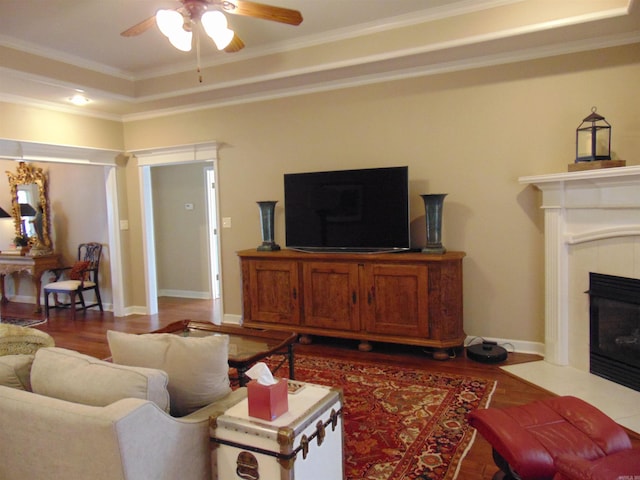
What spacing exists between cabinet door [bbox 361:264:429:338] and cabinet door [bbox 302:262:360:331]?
11cm

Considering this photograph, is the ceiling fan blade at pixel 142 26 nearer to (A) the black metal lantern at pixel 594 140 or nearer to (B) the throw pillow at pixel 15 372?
(B) the throw pillow at pixel 15 372

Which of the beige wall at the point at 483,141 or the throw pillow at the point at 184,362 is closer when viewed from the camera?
the throw pillow at the point at 184,362

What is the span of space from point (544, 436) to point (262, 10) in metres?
2.64

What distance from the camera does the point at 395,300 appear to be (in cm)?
390

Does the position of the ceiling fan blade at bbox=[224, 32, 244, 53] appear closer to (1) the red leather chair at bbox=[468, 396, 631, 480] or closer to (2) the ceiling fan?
(2) the ceiling fan

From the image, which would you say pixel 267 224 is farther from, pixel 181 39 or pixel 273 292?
pixel 181 39

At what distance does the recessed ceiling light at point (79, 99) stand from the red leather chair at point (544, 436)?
480 cm

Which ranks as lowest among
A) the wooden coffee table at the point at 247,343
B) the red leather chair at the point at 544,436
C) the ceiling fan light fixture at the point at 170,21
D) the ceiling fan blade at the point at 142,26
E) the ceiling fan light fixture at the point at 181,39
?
the red leather chair at the point at 544,436

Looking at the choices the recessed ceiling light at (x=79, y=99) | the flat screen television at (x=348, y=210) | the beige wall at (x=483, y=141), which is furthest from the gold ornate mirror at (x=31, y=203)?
the flat screen television at (x=348, y=210)

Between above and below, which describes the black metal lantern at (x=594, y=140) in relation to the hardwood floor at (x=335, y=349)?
above

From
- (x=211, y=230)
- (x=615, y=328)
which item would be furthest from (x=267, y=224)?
(x=615, y=328)

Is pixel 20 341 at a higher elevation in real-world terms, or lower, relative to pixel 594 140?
lower

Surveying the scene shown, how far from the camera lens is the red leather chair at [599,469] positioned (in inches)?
53.7

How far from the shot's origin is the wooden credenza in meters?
3.75
